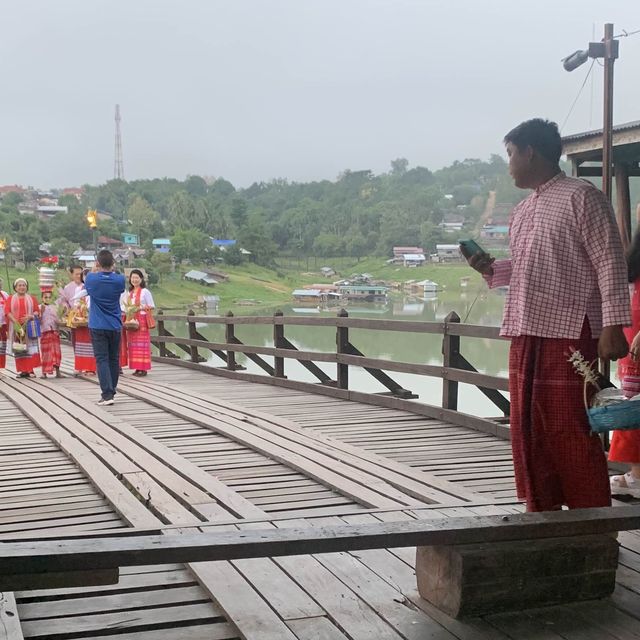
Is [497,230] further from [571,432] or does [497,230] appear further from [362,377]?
[362,377]

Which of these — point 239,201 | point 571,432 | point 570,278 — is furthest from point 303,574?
point 239,201

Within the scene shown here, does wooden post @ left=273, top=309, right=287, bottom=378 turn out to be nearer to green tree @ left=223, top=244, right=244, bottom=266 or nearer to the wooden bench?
the wooden bench

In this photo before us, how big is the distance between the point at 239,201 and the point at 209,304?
1559cm

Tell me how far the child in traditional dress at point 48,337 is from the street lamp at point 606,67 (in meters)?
7.15

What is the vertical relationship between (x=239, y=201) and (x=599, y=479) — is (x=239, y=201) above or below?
above

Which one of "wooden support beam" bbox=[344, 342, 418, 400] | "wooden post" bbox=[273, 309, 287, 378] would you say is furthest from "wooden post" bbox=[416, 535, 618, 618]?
"wooden post" bbox=[273, 309, 287, 378]

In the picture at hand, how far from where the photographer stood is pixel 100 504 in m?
3.36

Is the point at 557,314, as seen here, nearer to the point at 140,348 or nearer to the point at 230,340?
the point at 230,340

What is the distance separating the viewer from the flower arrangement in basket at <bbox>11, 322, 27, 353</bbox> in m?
8.98

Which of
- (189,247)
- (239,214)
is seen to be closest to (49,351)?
(189,247)

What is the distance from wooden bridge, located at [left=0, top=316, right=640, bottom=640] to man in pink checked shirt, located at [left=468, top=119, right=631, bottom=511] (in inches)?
11.8

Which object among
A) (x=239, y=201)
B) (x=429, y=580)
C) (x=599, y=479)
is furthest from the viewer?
(x=239, y=201)

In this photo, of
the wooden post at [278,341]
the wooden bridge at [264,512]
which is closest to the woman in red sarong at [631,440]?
the wooden bridge at [264,512]

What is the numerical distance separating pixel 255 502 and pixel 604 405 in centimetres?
165
